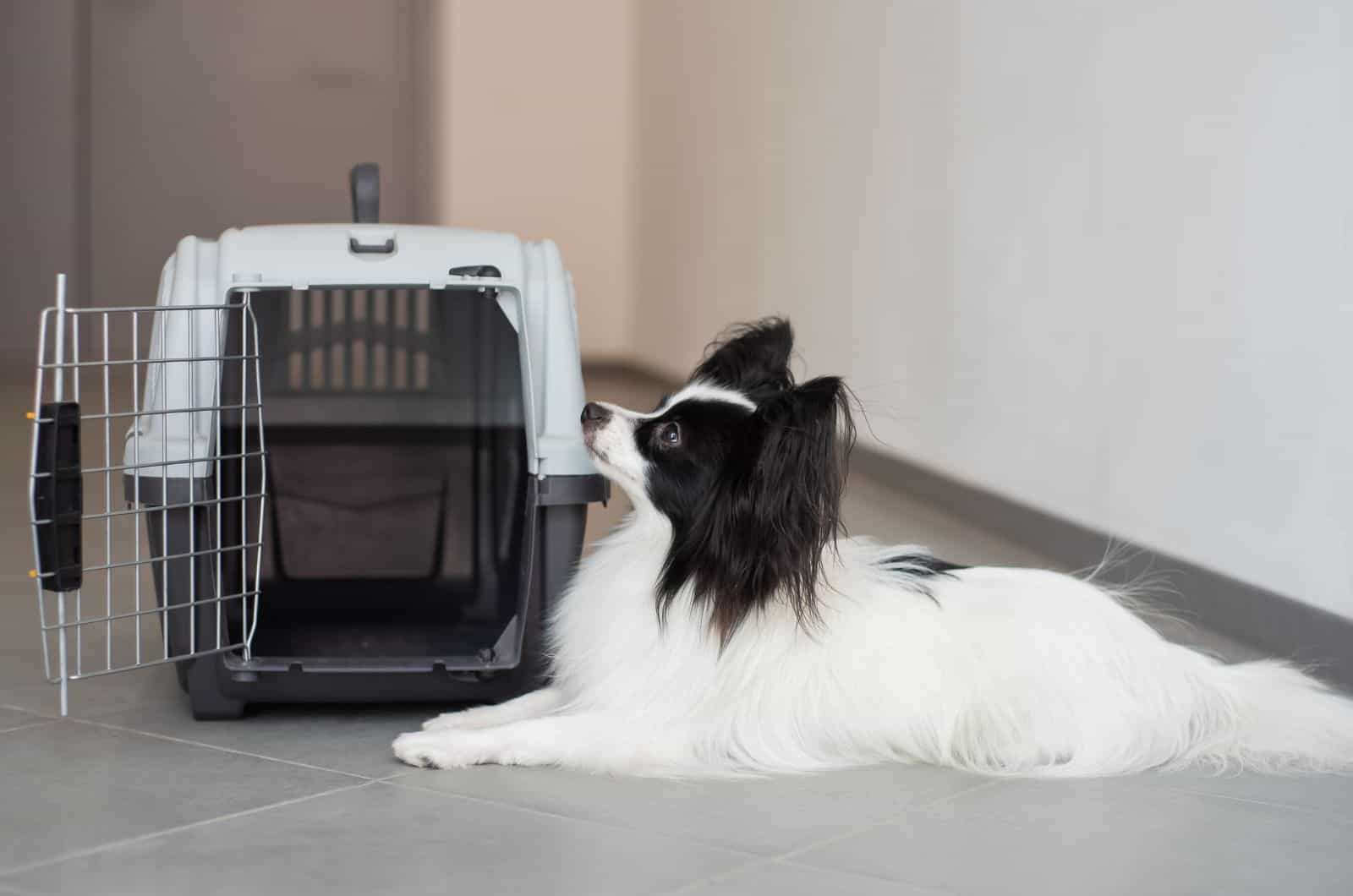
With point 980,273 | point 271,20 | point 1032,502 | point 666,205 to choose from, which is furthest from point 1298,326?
point 271,20

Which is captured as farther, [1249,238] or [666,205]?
[666,205]

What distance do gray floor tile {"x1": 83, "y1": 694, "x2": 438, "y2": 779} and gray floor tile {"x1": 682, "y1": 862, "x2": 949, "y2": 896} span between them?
1.72 ft

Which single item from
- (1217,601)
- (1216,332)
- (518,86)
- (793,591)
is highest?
(518,86)

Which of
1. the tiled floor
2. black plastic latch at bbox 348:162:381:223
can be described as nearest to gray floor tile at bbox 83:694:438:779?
the tiled floor

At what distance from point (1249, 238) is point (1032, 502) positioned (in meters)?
1.02

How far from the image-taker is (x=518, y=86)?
7.71m

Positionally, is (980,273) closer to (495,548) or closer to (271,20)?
(495,548)

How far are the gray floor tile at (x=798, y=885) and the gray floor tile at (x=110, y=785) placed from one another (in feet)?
1.74

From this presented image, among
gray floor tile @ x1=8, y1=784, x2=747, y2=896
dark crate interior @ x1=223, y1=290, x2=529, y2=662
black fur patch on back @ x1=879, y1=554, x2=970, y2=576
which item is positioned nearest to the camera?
gray floor tile @ x1=8, y1=784, x2=747, y2=896

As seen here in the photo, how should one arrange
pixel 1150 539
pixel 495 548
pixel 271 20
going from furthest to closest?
1. pixel 271 20
2. pixel 1150 539
3. pixel 495 548

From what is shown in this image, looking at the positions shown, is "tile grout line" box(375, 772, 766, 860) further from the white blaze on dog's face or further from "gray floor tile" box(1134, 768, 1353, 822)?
"gray floor tile" box(1134, 768, 1353, 822)

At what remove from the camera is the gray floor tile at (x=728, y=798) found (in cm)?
169

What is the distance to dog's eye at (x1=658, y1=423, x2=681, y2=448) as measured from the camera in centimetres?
189

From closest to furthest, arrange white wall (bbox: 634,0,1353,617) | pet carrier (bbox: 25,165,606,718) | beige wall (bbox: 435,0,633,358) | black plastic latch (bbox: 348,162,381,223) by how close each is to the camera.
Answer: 1. pet carrier (bbox: 25,165,606,718)
2. black plastic latch (bbox: 348,162,381,223)
3. white wall (bbox: 634,0,1353,617)
4. beige wall (bbox: 435,0,633,358)
